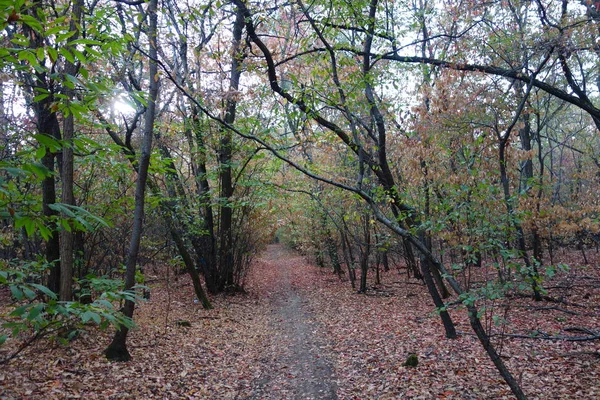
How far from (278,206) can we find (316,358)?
763 centimetres

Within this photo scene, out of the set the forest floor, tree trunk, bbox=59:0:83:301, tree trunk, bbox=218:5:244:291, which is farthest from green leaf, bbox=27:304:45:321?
tree trunk, bbox=218:5:244:291

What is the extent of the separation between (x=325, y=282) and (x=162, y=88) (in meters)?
11.3

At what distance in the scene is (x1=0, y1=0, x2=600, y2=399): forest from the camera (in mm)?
3791

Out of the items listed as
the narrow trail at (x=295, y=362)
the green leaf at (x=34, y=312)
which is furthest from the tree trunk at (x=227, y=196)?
the green leaf at (x=34, y=312)

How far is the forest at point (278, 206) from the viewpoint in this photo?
379 centimetres

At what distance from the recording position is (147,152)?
6.02m

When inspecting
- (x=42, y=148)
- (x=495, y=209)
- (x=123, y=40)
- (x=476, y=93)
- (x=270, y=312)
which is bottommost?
(x=270, y=312)

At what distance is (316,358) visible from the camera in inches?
287

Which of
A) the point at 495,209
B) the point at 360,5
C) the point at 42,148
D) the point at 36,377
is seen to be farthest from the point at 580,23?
the point at 36,377

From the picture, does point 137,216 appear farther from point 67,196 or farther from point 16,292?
point 16,292

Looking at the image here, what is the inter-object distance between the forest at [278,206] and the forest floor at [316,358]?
0.17 ft

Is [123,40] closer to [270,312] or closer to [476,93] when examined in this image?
[476,93]

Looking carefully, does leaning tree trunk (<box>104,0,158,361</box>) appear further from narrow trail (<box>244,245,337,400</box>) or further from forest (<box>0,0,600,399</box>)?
narrow trail (<box>244,245,337,400</box>)

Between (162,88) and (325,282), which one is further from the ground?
(162,88)
